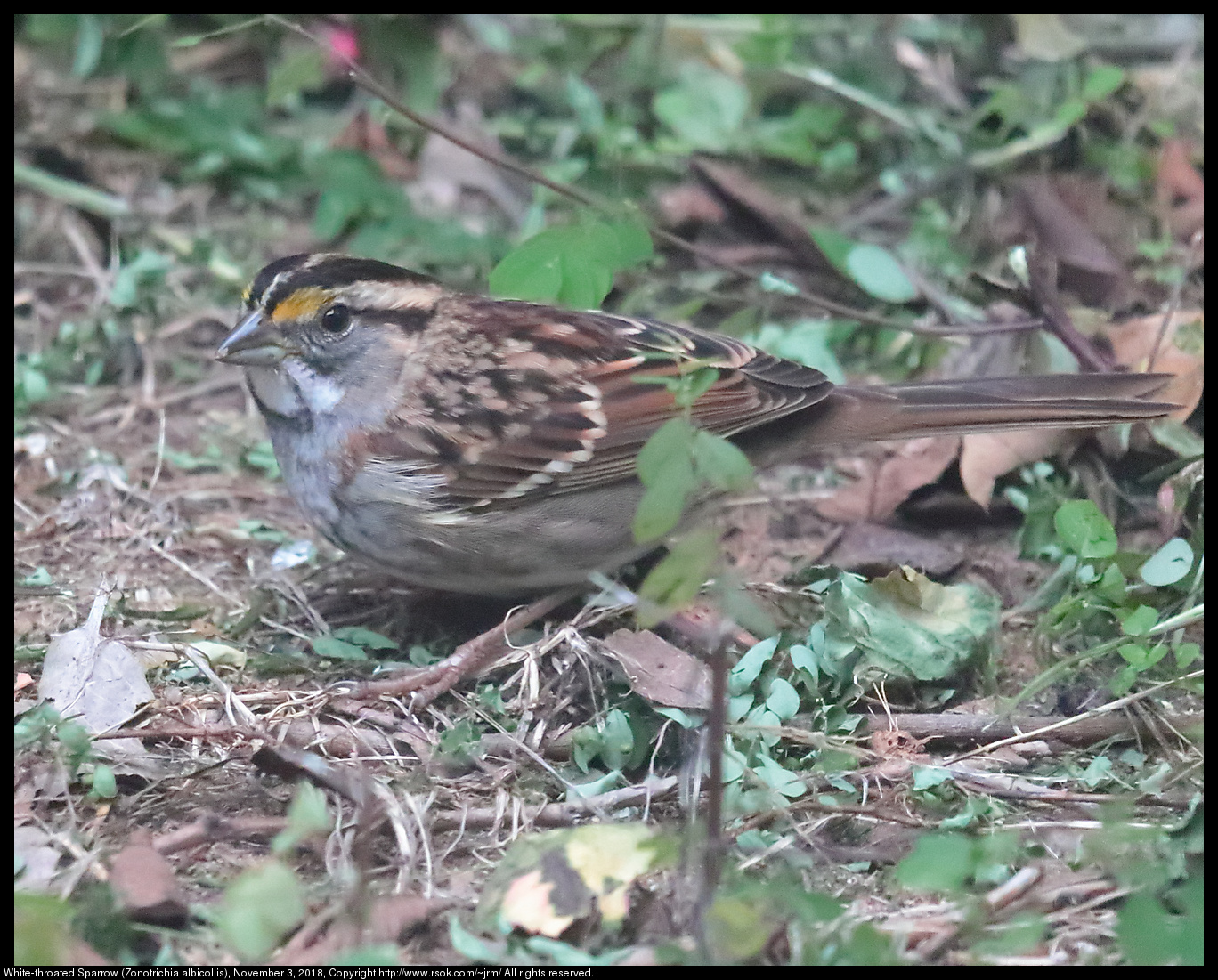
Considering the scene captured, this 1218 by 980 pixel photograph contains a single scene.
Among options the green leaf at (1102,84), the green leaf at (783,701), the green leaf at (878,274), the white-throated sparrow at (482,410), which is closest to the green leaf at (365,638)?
the white-throated sparrow at (482,410)

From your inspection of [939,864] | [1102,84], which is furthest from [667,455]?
[1102,84]

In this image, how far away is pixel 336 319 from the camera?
3.26 m

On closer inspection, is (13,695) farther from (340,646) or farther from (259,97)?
(259,97)

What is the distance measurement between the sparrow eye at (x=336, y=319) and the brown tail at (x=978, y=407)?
1.09 metres

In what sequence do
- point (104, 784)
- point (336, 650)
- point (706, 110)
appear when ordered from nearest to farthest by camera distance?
1. point (104, 784)
2. point (336, 650)
3. point (706, 110)

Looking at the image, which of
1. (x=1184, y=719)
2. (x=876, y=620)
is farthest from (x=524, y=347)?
(x=1184, y=719)

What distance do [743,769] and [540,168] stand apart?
2937 millimetres

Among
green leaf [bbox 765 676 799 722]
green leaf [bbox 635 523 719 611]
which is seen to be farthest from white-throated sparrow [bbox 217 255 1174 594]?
green leaf [bbox 635 523 719 611]

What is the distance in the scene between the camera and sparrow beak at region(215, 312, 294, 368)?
10.4 ft

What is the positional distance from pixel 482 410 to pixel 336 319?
1.30 ft

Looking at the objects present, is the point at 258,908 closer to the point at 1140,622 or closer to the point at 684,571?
the point at 684,571

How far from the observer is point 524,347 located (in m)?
3.39

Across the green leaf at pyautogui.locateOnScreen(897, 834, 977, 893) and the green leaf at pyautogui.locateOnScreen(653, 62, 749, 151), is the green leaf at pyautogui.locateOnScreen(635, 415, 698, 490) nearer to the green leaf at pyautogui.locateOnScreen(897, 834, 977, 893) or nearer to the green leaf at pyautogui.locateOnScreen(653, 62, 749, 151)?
the green leaf at pyautogui.locateOnScreen(897, 834, 977, 893)

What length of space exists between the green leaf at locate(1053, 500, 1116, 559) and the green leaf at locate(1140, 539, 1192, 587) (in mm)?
102
